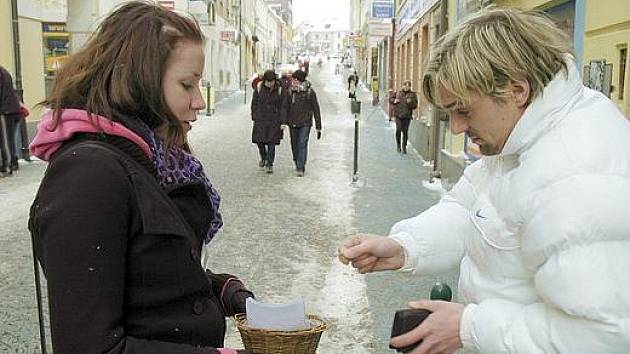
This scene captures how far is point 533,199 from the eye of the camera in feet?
4.94

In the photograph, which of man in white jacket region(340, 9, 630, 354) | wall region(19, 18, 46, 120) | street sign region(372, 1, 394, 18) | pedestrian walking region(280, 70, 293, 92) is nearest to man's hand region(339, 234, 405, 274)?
man in white jacket region(340, 9, 630, 354)

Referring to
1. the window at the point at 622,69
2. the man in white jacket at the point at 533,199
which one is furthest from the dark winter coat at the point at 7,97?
the man in white jacket at the point at 533,199

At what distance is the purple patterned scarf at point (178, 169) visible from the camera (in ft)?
5.70

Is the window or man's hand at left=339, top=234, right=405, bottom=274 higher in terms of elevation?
the window

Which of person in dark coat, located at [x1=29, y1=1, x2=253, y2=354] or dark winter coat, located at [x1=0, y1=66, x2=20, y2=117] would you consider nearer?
person in dark coat, located at [x1=29, y1=1, x2=253, y2=354]

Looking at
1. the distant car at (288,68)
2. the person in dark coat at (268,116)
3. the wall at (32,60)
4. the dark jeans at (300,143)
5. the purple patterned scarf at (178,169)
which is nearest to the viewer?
the purple patterned scarf at (178,169)

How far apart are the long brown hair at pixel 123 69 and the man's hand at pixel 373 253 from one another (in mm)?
760

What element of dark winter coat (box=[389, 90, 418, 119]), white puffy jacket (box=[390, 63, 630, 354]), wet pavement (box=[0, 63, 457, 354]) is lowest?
wet pavement (box=[0, 63, 457, 354])

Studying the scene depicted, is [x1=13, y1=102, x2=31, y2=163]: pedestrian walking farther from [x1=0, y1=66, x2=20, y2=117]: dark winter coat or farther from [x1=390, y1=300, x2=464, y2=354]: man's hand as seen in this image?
[x1=390, y1=300, x2=464, y2=354]: man's hand

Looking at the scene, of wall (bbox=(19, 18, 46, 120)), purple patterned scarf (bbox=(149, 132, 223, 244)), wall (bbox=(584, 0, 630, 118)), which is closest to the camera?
purple patterned scarf (bbox=(149, 132, 223, 244))

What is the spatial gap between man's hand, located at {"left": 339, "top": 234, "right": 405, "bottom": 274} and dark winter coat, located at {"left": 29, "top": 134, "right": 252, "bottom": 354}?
61 cm

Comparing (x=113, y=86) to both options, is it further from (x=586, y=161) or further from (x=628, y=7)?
(x=628, y=7)

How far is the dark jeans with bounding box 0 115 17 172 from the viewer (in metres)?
11.1

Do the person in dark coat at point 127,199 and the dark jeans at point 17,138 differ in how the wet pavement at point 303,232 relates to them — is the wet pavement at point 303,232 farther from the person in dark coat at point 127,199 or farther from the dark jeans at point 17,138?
the person in dark coat at point 127,199
